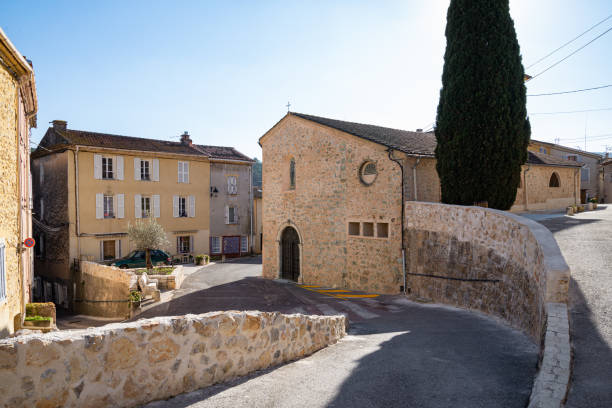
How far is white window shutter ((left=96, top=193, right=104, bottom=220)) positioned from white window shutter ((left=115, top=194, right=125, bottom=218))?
0.98 metres

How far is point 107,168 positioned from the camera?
25719mm

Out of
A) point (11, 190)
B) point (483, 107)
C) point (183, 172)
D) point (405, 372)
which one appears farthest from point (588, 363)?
point (183, 172)

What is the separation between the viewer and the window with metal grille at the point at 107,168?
25578 millimetres

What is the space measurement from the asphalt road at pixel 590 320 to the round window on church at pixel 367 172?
7615 mm

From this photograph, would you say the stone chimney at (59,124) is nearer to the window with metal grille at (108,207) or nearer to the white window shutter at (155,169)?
the window with metal grille at (108,207)

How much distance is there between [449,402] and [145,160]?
26.7 meters

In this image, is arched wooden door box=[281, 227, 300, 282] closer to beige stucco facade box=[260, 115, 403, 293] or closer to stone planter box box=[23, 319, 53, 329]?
beige stucco facade box=[260, 115, 403, 293]

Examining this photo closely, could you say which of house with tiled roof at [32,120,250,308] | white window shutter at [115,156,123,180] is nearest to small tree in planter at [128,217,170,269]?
house with tiled roof at [32,120,250,308]

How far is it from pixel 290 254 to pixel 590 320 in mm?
16132

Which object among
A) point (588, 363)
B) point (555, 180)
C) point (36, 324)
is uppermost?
point (555, 180)

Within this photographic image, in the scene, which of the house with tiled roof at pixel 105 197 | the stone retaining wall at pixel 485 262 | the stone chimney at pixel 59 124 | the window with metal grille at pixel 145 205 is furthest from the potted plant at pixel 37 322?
the stone chimney at pixel 59 124

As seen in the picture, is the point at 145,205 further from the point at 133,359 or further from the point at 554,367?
the point at 554,367

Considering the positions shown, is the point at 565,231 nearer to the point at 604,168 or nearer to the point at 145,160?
the point at 145,160

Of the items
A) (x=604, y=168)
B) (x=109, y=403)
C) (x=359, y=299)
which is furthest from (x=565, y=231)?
(x=604, y=168)
